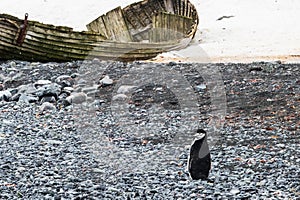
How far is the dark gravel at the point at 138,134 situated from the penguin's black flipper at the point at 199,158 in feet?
0.24

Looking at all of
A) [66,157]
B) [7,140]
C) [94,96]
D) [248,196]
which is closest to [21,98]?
[94,96]

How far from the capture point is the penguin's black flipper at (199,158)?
512 cm

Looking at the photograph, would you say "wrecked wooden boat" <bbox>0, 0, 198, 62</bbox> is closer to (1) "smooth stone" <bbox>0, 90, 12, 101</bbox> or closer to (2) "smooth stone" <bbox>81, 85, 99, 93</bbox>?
(2) "smooth stone" <bbox>81, 85, 99, 93</bbox>

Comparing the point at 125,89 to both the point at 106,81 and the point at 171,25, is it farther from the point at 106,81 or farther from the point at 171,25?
the point at 171,25

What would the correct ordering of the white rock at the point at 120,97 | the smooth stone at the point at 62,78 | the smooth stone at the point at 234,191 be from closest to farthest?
1. the smooth stone at the point at 234,191
2. the white rock at the point at 120,97
3. the smooth stone at the point at 62,78

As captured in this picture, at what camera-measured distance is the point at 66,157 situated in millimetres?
6184

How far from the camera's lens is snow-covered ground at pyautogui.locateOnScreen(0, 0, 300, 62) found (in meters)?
11.1

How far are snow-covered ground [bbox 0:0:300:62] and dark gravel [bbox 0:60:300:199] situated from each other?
5.42 ft

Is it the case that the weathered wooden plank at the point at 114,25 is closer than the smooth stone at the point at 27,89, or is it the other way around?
the smooth stone at the point at 27,89

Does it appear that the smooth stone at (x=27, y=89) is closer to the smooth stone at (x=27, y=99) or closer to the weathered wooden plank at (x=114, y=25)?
the smooth stone at (x=27, y=99)

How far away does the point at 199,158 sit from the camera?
5.14 meters

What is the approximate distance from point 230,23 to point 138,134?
783 cm

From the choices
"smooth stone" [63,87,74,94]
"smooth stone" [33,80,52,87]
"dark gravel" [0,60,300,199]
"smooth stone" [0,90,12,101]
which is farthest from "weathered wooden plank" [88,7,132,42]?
"smooth stone" [0,90,12,101]

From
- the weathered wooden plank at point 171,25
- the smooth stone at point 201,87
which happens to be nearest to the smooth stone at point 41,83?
the smooth stone at point 201,87
